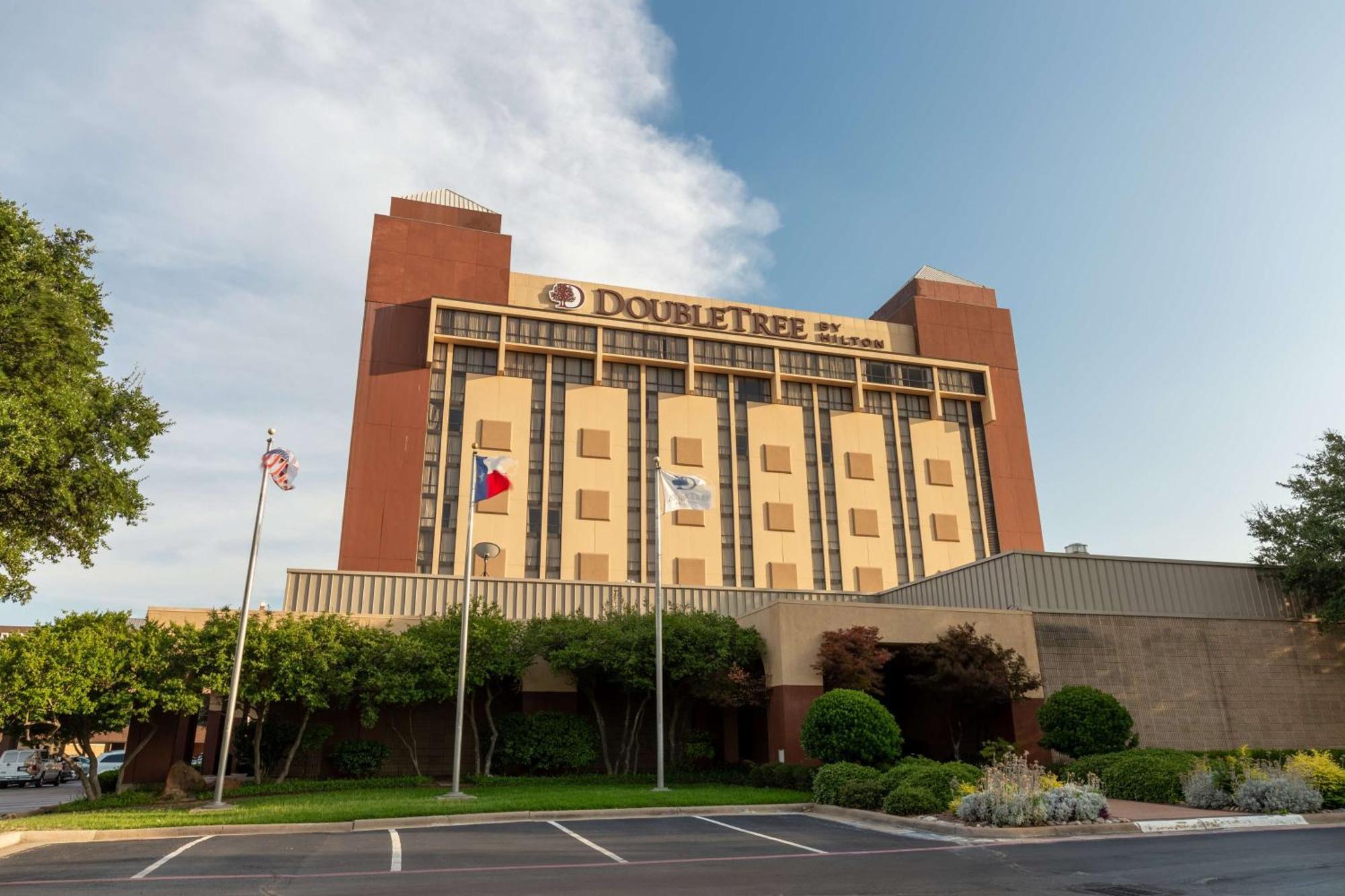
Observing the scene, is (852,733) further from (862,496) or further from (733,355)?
(733,355)

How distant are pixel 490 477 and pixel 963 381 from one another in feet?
151

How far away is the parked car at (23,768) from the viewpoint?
4347 cm

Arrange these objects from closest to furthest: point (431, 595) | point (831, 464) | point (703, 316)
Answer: point (431, 595)
point (831, 464)
point (703, 316)

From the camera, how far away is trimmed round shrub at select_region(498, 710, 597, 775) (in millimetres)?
31547

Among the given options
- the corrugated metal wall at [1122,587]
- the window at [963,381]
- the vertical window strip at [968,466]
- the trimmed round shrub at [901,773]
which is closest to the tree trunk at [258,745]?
the trimmed round shrub at [901,773]

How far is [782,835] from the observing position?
17.8 metres

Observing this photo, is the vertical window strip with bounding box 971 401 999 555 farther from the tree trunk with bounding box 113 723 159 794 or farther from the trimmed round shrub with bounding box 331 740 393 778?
the tree trunk with bounding box 113 723 159 794

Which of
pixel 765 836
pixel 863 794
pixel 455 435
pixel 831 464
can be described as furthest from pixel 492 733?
pixel 831 464

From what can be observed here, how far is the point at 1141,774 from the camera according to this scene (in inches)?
869

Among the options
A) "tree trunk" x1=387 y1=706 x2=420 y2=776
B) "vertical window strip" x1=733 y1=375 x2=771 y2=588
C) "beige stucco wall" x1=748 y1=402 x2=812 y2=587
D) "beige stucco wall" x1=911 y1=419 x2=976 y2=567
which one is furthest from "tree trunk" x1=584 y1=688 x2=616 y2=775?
"beige stucco wall" x1=911 y1=419 x2=976 y2=567

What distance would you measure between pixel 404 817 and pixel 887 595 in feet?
90.5

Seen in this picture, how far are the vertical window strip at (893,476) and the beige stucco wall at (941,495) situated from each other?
1318 mm

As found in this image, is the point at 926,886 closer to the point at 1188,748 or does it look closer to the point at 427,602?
the point at 1188,748

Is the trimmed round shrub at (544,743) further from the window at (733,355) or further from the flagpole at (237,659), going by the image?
the window at (733,355)
